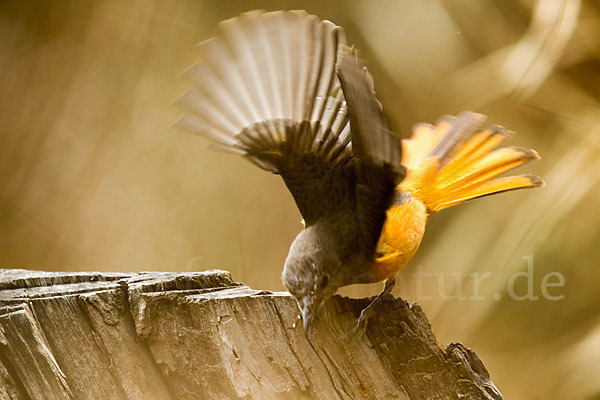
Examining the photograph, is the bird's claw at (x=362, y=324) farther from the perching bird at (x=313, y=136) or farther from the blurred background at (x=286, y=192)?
the blurred background at (x=286, y=192)

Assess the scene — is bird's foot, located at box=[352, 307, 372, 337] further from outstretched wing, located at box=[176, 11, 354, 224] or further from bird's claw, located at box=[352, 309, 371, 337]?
outstretched wing, located at box=[176, 11, 354, 224]

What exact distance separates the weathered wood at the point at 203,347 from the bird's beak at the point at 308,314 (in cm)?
5

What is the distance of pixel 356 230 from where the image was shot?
1491 millimetres

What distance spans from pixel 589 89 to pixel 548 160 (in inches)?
13.3

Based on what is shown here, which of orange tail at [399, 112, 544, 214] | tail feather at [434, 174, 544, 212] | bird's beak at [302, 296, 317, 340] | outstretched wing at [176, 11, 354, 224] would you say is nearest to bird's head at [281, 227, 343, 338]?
bird's beak at [302, 296, 317, 340]

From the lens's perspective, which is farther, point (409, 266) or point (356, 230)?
point (409, 266)

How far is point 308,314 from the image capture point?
1401 millimetres

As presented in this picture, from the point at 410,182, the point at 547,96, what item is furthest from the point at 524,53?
the point at 410,182

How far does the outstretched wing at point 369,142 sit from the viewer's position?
47.9 inches

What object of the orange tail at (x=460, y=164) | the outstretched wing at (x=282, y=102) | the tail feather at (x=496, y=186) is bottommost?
the tail feather at (x=496, y=186)

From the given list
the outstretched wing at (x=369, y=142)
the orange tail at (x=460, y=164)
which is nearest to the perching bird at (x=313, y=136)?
the outstretched wing at (x=369, y=142)

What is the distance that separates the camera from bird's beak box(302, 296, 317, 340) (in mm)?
1395

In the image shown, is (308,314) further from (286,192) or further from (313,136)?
(286,192)

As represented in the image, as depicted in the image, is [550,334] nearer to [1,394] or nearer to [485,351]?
[485,351]
